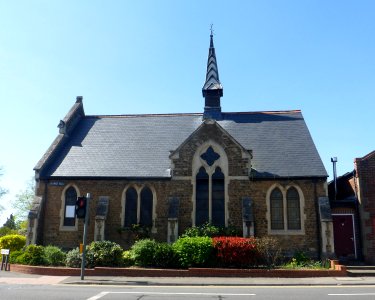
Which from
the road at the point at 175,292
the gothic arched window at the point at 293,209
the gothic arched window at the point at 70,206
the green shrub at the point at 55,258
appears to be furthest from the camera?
the gothic arched window at the point at 70,206

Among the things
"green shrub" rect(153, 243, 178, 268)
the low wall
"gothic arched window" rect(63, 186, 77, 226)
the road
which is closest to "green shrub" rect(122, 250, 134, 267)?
"green shrub" rect(153, 243, 178, 268)

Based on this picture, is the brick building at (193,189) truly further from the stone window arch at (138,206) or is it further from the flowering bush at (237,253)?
the flowering bush at (237,253)

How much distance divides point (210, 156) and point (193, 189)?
7.15ft

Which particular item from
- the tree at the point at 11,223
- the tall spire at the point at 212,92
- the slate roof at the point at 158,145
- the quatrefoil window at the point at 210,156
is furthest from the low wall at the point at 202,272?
the tree at the point at 11,223

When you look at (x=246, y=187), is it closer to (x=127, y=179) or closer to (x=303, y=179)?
(x=303, y=179)

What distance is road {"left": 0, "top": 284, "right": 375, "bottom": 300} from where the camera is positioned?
34.3 feet

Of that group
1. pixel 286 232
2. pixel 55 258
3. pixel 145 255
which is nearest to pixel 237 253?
pixel 145 255

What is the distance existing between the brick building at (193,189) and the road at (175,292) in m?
7.07

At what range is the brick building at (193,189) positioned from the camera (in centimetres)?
2028

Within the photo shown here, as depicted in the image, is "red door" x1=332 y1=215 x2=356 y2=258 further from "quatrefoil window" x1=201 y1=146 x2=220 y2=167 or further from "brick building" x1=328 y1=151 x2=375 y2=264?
"quatrefoil window" x1=201 y1=146 x2=220 y2=167

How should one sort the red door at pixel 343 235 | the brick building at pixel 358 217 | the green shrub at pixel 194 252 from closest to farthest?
the green shrub at pixel 194 252 < the brick building at pixel 358 217 < the red door at pixel 343 235

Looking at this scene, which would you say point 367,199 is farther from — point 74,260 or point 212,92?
point 74,260

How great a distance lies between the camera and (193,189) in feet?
69.4

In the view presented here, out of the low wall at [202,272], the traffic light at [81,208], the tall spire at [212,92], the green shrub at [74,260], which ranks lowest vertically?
the low wall at [202,272]
